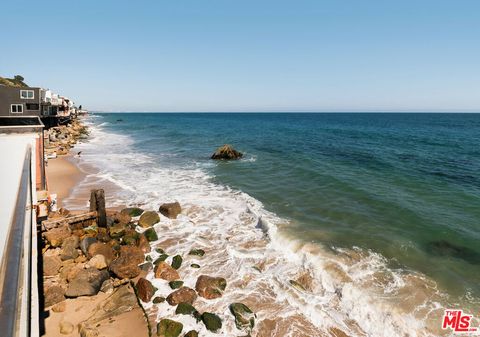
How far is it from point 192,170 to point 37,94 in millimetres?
39776

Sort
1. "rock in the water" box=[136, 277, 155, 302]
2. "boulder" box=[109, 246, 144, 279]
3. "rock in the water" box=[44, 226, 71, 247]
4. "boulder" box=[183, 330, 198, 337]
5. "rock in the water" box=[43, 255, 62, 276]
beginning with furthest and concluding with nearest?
"rock in the water" box=[44, 226, 71, 247] → "boulder" box=[109, 246, 144, 279] → "rock in the water" box=[43, 255, 62, 276] → "rock in the water" box=[136, 277, 155, 302] → "boulder" box=[183, 330, 198, 337]

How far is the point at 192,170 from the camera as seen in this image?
32875mm

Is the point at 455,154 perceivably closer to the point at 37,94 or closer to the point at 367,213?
the point at 367,213

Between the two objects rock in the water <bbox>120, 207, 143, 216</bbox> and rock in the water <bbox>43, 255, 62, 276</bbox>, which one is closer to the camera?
rock in the water <bbox>43, 255, 62, 276</bbox>

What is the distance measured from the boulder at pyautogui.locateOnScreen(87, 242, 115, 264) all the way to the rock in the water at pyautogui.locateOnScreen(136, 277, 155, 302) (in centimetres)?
253

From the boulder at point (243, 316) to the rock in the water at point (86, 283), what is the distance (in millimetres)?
5546

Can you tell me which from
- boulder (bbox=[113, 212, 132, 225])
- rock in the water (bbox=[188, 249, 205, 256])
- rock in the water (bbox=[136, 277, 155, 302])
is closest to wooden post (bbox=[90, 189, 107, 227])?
boulder (bbox=[113, 212, 132, 225])

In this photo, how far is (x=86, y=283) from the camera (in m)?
11.1

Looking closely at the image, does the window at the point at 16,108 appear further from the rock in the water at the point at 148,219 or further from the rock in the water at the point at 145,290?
the rock in the water at the point at 145,290

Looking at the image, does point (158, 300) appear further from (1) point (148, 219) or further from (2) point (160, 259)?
(1) point (148, 219)

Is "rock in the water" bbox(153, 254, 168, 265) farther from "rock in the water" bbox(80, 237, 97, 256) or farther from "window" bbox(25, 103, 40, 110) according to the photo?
"window" bbox(25, 103, 40, 110)

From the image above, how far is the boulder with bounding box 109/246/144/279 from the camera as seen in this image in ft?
40.1

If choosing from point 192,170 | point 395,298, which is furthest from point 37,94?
point 395,298

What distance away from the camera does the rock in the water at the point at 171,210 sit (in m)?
18.6
